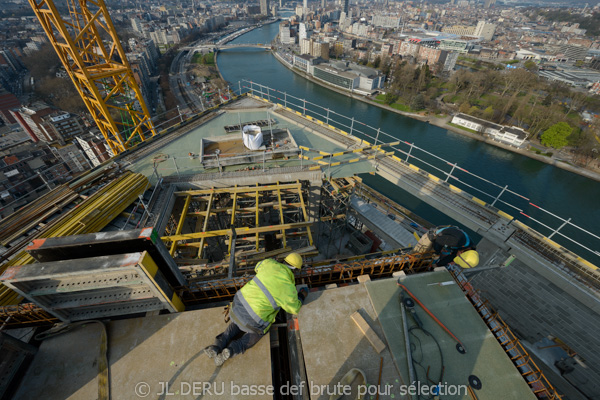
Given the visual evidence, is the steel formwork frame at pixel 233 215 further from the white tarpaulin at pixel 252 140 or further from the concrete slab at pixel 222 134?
the white tarpaulin at pixel 252 140

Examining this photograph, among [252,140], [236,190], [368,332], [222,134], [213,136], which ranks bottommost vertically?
[236,190]

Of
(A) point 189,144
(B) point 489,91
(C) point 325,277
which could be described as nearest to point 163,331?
(C) point 325,277

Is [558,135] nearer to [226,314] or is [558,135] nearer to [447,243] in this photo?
[447,243]

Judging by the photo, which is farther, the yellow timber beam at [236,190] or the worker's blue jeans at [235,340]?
the yellow timber beam at [236,190]

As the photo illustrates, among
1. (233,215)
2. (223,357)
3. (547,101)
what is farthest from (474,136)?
(223,357)

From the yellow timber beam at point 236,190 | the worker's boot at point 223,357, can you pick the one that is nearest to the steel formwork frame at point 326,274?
the worker's boot at point 223,357

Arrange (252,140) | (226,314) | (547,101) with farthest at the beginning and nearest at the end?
(547,101) → (252,140) → (226,314)
